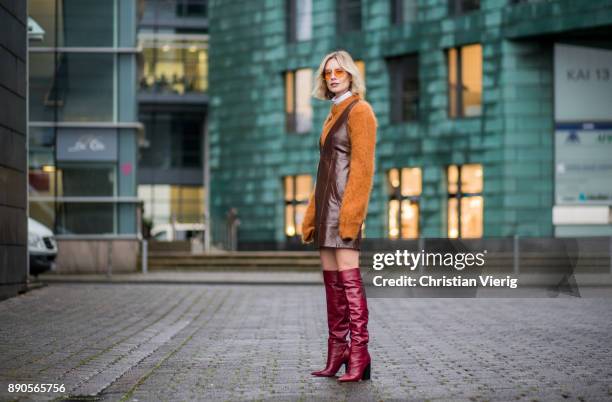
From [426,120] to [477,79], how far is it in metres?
2.22

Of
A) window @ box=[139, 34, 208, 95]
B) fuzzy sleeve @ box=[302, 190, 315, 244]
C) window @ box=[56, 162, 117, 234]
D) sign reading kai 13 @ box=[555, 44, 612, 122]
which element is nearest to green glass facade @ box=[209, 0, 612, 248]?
sign reading kai 13 @ box=[555, 44, 612, 122]

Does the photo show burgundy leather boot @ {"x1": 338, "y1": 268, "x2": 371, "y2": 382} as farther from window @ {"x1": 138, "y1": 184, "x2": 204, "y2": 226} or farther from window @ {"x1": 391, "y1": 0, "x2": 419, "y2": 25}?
window @ {"x1": 138, "y1": 184, "x2": 204, "y2": 226}

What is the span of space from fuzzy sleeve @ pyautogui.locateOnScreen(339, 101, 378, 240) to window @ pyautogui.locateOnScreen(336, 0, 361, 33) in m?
31.1

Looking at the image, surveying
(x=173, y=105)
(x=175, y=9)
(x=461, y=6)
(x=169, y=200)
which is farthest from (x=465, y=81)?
(x=169, y=200)

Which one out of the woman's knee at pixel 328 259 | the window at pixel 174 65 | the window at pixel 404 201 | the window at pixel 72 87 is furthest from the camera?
the window at pixel 174 65

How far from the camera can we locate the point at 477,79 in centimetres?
3366

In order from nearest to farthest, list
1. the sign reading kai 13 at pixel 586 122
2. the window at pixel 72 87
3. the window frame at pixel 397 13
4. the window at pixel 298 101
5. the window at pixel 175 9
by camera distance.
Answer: the window at pixel 72 87 → the sign reading kai 13 at pixel 586 122 → the window frame at pixel 397 13 → the window at pixel 298 101 → the window at pixel 175 9

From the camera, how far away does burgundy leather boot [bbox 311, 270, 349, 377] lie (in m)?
6.59

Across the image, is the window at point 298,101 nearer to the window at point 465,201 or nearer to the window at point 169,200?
the window at point 465,201

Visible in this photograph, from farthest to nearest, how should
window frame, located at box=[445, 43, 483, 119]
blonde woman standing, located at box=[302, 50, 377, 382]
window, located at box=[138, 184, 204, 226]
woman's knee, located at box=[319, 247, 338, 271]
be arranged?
window, located at box=[138, 184, 204, 226], window frame, located at box=[445, 43, 483, 119], woman's knee, located at box=[319, 247, 338, 271], blonde woman standing, located at box=[302, 50, 377, 382]

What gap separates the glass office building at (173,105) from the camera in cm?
5197

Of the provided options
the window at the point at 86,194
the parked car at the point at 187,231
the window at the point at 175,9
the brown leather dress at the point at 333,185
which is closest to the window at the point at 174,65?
the window at the point at 175,9

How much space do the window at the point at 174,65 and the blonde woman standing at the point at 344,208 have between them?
4560 cm

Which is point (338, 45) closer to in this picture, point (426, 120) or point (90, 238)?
point (426, 120)
